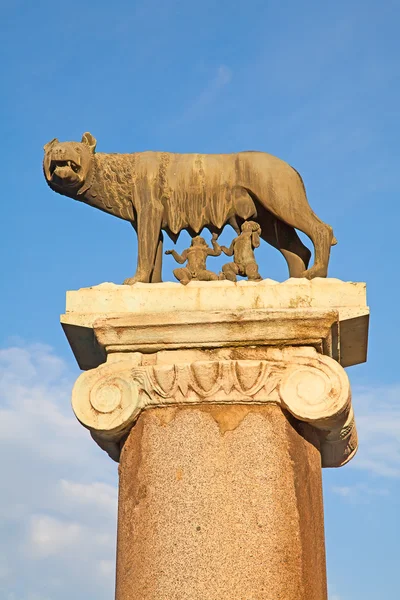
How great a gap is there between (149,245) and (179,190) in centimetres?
52

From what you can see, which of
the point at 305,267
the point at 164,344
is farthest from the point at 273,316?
the point at 305,267

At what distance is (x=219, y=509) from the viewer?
21.7 ft

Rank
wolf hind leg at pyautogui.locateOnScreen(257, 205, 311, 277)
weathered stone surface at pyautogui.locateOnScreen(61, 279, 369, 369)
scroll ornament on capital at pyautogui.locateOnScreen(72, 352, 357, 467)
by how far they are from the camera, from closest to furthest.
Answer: scroll ornament on capital at pyautogui.locateOnScreen(72, 352, 357, 467) → weathered stone surface at pyautogui.locateOnScreen(61, 279, 369, 369) → wolf hind leg at pyautogui.locateOnScreen(257, 205, 311, 277)

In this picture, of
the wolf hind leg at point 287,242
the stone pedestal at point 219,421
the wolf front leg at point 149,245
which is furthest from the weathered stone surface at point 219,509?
the wolf hind leg at point 287,242

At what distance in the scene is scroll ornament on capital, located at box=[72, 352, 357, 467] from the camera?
6.98 metres

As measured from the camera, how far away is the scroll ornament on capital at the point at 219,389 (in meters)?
6.98

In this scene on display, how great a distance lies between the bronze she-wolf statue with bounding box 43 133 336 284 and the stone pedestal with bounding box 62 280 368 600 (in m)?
0.76

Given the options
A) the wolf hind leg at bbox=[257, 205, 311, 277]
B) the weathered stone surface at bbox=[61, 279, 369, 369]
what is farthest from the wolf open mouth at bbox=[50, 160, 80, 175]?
the wolf hind leg at bbox=[257, 205, 311, 277]

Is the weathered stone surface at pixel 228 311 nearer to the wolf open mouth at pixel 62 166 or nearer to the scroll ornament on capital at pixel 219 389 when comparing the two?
the scroll ornament on capital at pixel 219 389

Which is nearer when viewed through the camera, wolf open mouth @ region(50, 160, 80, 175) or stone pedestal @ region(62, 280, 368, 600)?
stone pedestal @ region(62, 280, 368, 600)

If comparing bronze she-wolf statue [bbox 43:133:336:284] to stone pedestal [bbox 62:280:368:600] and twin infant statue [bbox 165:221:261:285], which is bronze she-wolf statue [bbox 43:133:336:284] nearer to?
twin infant statue [bbox 165:221:261:285]

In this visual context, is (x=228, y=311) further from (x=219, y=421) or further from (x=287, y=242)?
(x=287, y=242)

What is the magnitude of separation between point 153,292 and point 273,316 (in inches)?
36.3

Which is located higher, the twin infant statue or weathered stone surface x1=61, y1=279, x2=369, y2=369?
the twin infant statue
